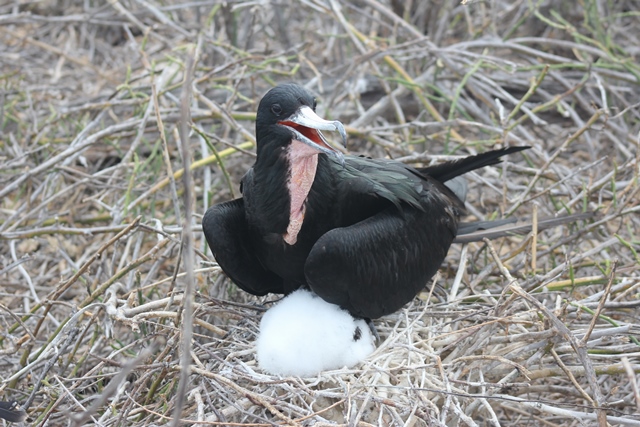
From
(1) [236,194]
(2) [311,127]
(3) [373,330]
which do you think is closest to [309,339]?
(3) [373,330]

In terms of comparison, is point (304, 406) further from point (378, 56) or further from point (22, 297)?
point (378, 56)

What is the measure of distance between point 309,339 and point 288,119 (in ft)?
2.09

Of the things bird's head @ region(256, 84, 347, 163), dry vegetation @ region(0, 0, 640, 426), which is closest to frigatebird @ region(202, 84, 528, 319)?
bird's head @ region(256, 84, 347, 163)

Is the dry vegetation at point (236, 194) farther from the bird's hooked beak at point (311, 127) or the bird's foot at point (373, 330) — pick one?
the bird's hooked beak at point (311, 127)

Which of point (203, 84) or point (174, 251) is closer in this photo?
point (174, 251)

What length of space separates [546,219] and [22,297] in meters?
1.94

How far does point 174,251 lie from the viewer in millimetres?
3078

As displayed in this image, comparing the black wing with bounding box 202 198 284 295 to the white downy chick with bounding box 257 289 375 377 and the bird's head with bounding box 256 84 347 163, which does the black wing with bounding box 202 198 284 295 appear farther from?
the bird's head with bounding box 256 84 347 163

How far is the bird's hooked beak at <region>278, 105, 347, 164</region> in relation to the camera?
7.11 ft

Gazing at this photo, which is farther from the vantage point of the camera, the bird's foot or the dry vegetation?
the bird's foot

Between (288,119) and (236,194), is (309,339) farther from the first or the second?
(236,194)

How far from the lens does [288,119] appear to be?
7.50 ft

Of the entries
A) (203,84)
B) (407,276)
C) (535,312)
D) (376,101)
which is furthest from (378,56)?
(535,312)

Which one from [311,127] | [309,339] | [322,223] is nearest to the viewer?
[311,127]
